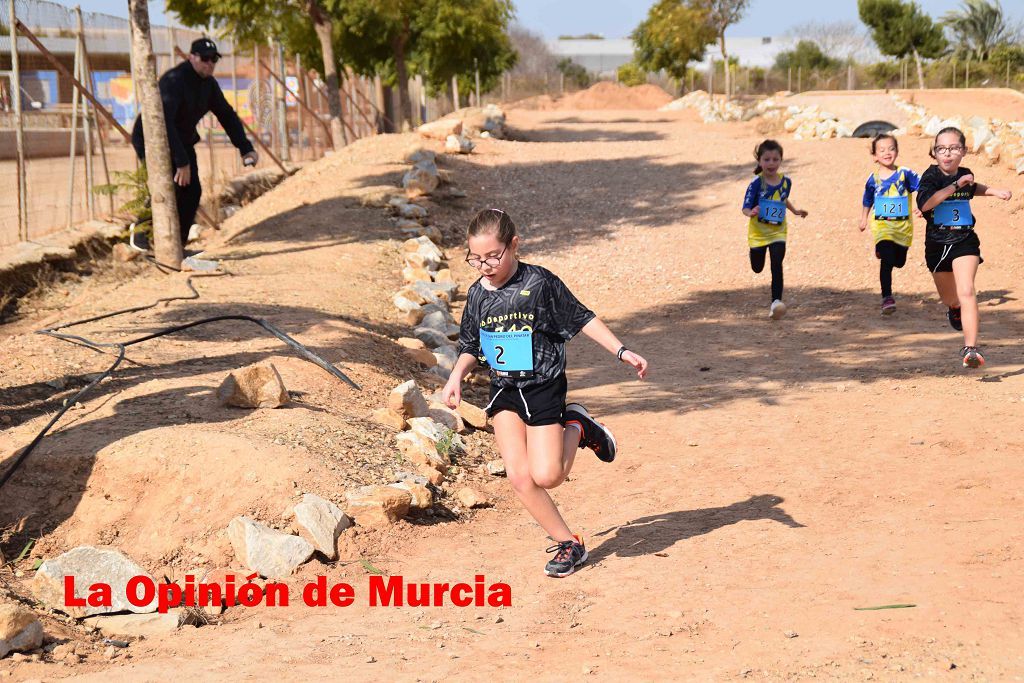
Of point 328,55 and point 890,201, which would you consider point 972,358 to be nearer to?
point 890,201

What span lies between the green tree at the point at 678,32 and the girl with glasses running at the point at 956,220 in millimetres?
38964

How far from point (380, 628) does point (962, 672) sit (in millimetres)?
1965

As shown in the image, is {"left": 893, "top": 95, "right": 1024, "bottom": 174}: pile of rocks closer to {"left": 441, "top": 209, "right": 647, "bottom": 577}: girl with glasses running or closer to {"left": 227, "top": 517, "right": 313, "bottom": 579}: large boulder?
{"left": 441, "top": 209, "right": 647, "bottom": 577}: girl with glasses running

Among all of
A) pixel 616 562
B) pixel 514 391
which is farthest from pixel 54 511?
pixel 616 562

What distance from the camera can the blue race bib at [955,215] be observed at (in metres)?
7.45

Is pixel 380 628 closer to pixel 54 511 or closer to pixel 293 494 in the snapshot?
pixel 293 494

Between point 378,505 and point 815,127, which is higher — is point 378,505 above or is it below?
below

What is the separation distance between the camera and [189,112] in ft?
33.1

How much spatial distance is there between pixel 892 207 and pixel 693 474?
4.15m

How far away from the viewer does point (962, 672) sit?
122 inches

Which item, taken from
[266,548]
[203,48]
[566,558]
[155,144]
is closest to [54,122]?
[155,144]

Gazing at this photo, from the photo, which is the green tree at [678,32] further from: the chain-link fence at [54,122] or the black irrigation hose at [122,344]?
the black irrigation hose at [122,344]

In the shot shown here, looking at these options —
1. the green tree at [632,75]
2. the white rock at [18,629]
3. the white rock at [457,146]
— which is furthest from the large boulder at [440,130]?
the green tree at [632,75]

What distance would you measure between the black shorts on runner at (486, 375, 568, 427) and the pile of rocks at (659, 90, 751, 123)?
31.4m
